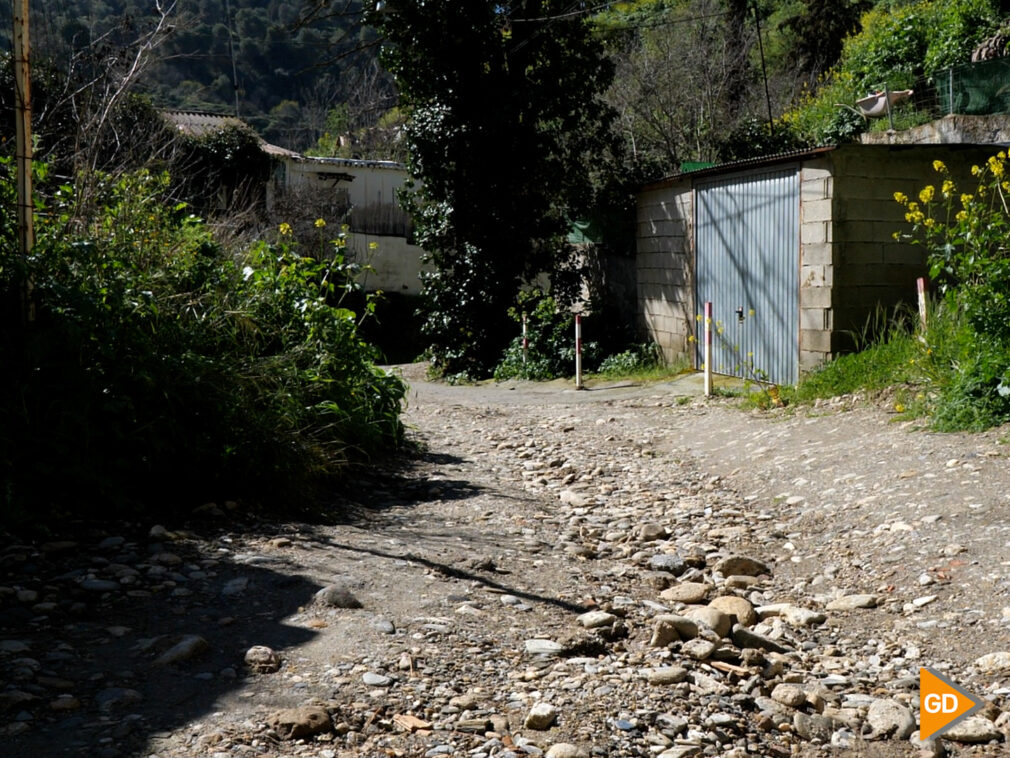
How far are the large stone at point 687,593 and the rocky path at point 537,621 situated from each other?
0.05 ft

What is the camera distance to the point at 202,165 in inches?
960

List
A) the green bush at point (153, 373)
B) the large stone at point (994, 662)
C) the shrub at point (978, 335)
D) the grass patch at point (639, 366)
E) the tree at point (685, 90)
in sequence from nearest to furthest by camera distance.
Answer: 1. the large stone at point (994, 662)
2. the green bush at point (153, 373)
3. the shrub at point (978, 335)
4. the grass patch at point (639, 366)
5. the tree at point (685, 90)

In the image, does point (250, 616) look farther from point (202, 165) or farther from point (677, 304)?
Result: point (202, 165)

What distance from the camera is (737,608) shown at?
4.53 m

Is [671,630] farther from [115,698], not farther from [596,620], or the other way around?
[115,698]

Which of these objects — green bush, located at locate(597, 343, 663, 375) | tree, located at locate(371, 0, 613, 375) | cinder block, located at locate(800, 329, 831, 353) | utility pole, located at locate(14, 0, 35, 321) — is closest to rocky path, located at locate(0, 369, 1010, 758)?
utility pole, located at locate(14, 0, 35, 321)

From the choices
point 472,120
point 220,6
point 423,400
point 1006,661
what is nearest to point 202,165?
point 472,120

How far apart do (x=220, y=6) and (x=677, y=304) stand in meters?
44.3

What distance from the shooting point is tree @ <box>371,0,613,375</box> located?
15.8 m

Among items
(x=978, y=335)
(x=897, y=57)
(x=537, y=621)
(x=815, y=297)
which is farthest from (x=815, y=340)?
(x=897, y=57)

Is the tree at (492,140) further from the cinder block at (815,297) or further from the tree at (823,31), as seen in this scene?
the tree at (823,31)

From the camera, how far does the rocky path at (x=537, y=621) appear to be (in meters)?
3.12

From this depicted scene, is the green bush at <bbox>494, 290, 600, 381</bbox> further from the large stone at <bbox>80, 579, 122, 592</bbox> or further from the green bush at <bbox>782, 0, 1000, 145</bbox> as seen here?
the large stone at <bbox>80, 579, 122, 592</bbox>

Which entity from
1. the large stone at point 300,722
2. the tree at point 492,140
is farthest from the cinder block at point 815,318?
the large stone at point 300,722
